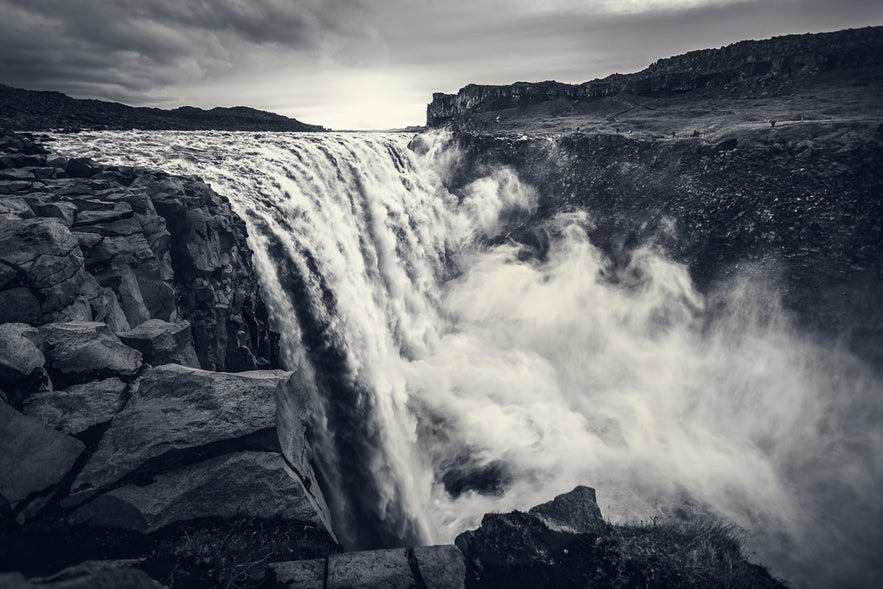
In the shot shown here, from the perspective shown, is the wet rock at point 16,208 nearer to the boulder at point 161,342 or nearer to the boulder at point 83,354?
the boulder at point 161,342

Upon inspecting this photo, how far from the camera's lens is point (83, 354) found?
625 centimetres

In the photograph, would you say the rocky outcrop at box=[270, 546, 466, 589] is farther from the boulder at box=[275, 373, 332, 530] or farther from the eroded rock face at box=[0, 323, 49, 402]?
the eroded rock face at box=[0, 323, 49, 402]

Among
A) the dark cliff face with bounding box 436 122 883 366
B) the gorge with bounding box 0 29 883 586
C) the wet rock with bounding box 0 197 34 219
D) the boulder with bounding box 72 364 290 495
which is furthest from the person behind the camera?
the dark cliff face with bounding box 436 122 883 366

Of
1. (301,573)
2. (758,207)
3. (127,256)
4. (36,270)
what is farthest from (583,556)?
(758,207)

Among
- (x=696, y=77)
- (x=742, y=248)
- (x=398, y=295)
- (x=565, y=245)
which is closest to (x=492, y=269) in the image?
(x=565, y=245)

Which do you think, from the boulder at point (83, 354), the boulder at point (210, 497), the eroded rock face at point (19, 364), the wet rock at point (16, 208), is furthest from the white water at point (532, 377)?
the eroded rock face at point (19, 364)

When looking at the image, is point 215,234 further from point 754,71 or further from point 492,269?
point 754,71

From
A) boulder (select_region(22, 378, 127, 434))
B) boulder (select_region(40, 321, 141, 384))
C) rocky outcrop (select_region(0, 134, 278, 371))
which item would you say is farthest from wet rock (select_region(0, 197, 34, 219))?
boulder (select_region(22, 378, 127, 434))

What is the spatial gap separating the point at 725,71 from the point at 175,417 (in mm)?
53688

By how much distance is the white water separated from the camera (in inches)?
540

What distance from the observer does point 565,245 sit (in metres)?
27.9

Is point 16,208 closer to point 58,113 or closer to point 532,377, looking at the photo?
point 532,377

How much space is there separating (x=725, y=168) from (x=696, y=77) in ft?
83.7

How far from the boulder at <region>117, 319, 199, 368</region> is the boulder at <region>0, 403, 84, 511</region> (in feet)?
8.06
